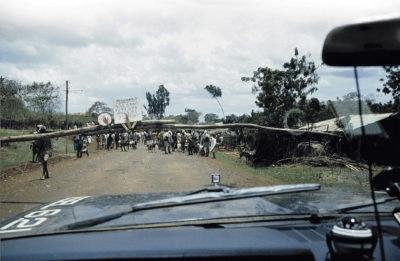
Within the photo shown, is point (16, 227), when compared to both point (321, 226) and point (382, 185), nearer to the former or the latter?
point (321, 226)

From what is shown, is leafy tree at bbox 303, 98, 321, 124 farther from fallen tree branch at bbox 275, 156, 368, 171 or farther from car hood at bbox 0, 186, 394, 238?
car hood at bbox 0, 186, 394, 238

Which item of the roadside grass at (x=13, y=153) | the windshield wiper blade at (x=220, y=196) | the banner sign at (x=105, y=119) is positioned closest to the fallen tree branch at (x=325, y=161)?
the banner sign at (x=105, y=119)

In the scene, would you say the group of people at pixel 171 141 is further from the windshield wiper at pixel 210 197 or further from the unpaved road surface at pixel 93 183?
the windshield wiper at pixel 210 197

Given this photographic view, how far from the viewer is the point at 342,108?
5.65ft

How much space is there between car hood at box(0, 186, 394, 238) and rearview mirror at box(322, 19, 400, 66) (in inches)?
43.5

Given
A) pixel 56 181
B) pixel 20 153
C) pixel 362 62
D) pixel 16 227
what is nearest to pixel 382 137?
pixel 362 62

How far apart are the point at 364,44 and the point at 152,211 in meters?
1.42

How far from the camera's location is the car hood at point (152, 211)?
187cm

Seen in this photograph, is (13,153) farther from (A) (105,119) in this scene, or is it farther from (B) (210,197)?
(B) (210,197)

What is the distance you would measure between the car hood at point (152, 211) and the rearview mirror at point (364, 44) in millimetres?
1105

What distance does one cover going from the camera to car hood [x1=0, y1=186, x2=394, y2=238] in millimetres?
1872

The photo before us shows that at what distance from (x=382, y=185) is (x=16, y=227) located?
1.93 m

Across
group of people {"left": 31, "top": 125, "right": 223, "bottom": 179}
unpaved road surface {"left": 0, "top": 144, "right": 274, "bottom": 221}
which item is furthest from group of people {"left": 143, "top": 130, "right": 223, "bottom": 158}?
unpaved road surface {"left": 0, "top": 144, "right": 274, "bottom": 221}

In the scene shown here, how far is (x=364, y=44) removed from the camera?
104 centimetres
